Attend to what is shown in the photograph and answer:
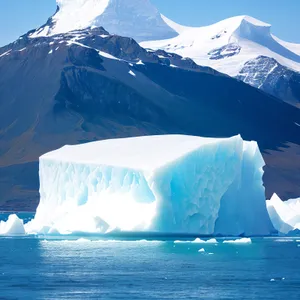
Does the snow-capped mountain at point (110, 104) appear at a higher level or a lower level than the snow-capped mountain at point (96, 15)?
lower

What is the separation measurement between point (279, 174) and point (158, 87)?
31.4 m

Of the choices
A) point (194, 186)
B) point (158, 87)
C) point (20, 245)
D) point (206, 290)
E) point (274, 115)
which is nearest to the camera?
point (206, 290)

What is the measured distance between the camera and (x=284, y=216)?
64.6m

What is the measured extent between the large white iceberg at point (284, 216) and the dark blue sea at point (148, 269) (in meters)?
2.52

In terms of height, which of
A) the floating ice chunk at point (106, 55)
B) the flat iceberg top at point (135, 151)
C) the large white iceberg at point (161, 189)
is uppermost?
the floating ice chunk at point (106, 55)

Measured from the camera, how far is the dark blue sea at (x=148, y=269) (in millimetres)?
36656

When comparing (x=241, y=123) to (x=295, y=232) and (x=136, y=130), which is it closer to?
(x=136, y=130)

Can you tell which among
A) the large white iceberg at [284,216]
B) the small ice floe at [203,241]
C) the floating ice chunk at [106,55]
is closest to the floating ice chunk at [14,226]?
the small ice floe at [203,241]

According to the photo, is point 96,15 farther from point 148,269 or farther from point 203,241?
point 148,269

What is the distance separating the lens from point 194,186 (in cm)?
5228

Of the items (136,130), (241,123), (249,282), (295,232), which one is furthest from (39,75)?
(249,282)

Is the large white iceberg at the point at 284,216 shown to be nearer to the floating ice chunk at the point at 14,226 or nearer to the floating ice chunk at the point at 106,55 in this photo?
the floating ice chunk at the point at 14,226

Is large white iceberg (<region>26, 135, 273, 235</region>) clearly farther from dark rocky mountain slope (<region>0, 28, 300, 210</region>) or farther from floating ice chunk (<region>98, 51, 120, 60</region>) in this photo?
floating ice chunk (<region>98, 51, 120, 60</region>)

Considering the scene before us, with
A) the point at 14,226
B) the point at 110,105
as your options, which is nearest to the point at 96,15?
the point at 110,105
